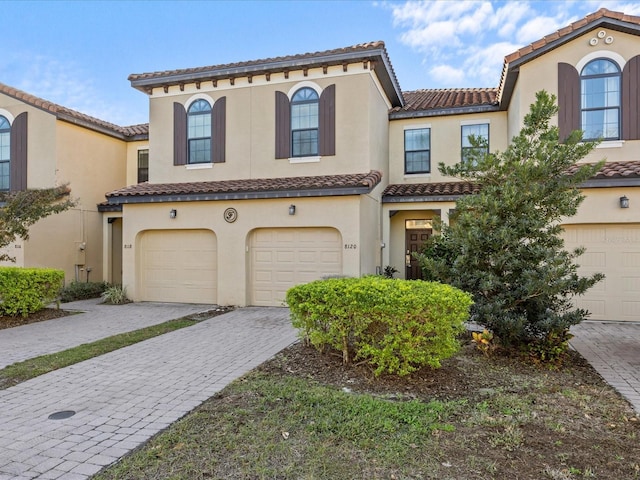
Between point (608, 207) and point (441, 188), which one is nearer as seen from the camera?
point (608, 207)

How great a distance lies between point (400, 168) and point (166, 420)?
1190 centimetres

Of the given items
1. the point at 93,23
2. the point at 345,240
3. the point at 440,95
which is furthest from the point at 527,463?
the point at 93,23

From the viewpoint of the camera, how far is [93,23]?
16734mm

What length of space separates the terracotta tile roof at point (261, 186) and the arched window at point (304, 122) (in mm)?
989

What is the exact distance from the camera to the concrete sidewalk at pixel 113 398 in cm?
358

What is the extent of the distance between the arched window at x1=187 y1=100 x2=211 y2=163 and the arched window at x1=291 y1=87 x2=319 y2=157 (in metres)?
2.86

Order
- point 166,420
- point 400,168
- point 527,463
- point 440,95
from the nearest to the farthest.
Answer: point 527,463 < point 166,420 < point 400,168 < point 440,95

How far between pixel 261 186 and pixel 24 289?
6.57 m

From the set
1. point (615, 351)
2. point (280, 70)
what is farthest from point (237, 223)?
point (615, 351)

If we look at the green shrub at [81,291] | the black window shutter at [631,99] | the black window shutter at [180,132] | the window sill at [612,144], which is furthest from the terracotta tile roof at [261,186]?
the black window shutter at [631,99]

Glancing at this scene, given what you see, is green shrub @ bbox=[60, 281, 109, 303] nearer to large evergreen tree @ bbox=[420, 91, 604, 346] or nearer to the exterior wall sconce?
large evergreen tree @ bbox=[420, 91, 604, 346]

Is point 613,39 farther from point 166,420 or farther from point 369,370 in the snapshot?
point 166,420

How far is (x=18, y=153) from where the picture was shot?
1429 centimetres

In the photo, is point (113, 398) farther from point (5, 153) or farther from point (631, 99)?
point (5, 153)
